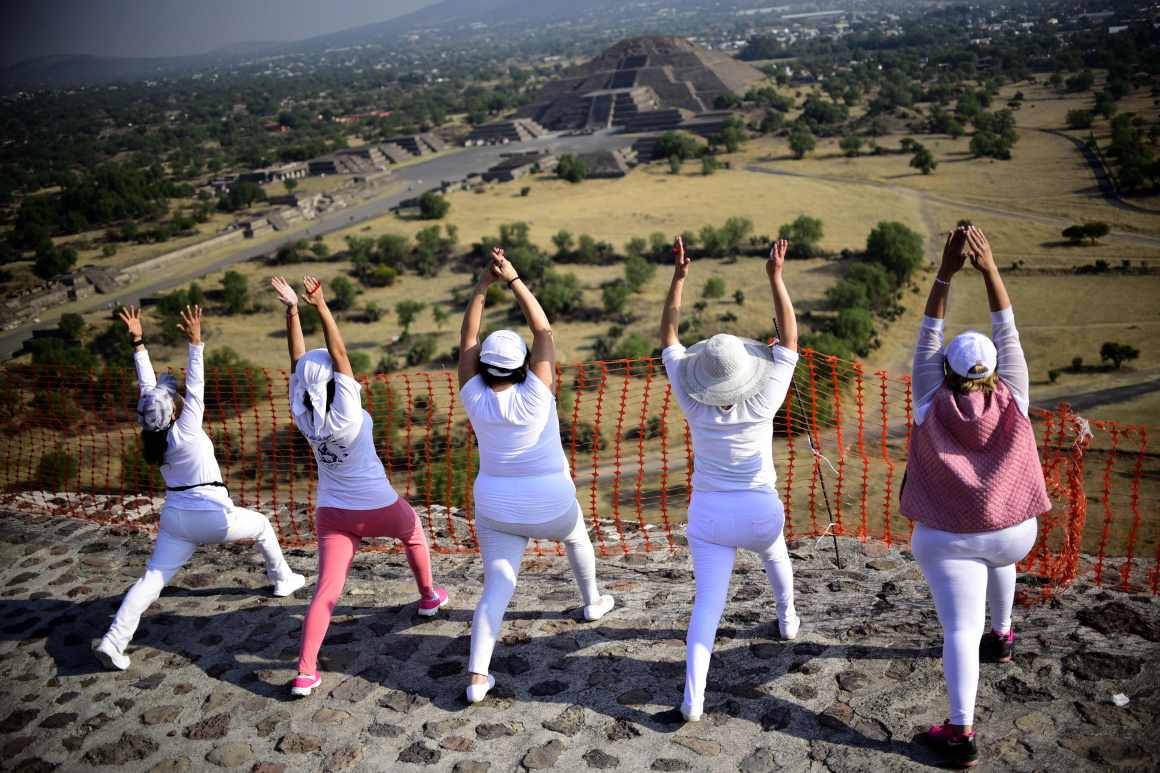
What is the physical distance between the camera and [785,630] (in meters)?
4.06

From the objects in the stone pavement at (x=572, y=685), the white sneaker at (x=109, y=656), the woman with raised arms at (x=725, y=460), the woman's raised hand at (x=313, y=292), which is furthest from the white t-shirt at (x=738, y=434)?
the white sneaker at (x=109, y=656)

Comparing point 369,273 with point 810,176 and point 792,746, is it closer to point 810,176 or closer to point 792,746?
point 810,176

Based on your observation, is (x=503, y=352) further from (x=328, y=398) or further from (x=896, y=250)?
(x=896, y=250)

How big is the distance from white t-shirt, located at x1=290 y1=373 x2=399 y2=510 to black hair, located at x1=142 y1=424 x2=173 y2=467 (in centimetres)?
86

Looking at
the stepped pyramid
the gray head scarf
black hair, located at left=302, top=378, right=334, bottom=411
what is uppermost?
the stepped pyramid

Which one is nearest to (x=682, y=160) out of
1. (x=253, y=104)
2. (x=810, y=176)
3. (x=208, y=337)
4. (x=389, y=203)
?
(x=810, y=176)

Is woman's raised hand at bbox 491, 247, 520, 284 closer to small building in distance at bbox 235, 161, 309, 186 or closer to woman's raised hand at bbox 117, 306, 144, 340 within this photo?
woman's raised hand at bbox 117, 306, 144, 340

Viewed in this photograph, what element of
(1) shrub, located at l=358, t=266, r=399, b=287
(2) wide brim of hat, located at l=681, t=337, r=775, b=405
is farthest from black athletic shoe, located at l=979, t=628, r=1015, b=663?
(1) shrub, located at l=358, t=266, r=399, b=287

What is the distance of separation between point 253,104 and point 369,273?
3528 inches

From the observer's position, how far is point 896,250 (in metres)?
24.2

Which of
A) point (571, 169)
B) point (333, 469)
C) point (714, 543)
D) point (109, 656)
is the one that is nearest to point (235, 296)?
point (571, 169)

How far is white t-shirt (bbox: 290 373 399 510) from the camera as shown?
3.91 m

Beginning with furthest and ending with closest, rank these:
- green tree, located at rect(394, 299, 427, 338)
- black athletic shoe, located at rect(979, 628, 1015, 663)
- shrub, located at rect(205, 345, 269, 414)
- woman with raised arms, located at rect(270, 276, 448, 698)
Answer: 1. green tree, located at rect(394, 299, 427, 338)
2. shrub, located at rect(205, 345, 269, 414)
3. woman with raised arms, located at rect(270, 276, 448, 698)
4. black athletic shoe, located at rect(979, 628, 1015, 663)

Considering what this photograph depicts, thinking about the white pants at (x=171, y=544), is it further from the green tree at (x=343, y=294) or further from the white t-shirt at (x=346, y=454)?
the green tree at (x=343, y=294)
